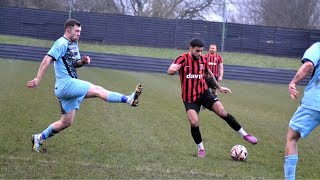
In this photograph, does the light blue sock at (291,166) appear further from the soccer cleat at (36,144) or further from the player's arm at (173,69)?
the soccer cleat at (36,144)

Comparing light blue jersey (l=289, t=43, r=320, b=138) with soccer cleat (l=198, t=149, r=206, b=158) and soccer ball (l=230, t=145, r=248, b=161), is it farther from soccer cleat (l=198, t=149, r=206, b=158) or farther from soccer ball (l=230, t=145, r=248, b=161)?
soccer cleat (l=198, t=149, r=206, b=158)

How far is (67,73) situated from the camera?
7215mm

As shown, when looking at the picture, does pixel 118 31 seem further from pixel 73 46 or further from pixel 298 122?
pixel 298 122

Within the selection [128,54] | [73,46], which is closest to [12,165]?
[73,46]

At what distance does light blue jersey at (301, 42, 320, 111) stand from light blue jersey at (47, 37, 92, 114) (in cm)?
316

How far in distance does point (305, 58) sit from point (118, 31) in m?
30.5

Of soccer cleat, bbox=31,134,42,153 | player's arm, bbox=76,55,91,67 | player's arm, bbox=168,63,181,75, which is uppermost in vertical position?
player's arm, bbox=76,55,91,67

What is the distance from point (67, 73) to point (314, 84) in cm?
351

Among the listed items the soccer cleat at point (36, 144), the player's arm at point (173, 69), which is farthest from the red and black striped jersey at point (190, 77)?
the soccer cleat at point (36, 144)

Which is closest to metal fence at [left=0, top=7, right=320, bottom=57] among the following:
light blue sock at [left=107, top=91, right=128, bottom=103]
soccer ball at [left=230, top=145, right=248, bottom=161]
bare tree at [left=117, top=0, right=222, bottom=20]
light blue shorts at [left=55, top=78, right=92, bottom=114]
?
bare tree at [left=117, top=0, right=222, bottom=20]

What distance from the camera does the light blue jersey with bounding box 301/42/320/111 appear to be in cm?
527

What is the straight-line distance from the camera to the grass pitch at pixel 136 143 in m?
6.39

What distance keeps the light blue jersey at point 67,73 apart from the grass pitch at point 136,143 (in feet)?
2.83

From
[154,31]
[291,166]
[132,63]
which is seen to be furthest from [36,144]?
[154,31]
